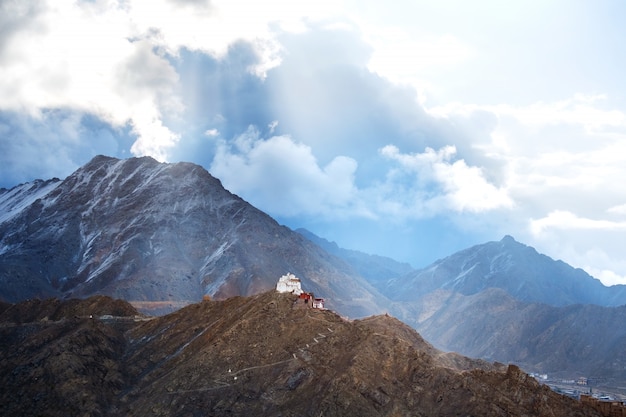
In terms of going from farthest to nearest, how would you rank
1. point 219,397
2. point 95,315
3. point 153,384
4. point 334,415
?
point 95,315 < point 153,384 < point 219,397 < point 334,415

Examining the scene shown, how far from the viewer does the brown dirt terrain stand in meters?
85.1

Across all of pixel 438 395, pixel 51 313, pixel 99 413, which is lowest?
pixel 99 413

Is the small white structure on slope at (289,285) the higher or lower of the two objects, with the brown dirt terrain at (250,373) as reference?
higher

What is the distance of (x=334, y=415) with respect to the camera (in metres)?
83.5

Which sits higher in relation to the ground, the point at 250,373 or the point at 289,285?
the point at 289,285

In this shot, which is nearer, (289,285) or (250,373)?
(250,373)

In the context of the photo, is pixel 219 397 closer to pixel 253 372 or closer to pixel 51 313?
pixel 253 372

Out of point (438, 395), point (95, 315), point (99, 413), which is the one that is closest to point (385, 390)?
point (438, 395)

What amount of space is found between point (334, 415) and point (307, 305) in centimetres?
3237

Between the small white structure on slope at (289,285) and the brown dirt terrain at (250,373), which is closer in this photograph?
the brown dirt terrain at (250,373)

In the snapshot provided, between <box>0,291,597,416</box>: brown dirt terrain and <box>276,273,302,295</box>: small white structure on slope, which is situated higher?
<box>276,273,302,295</box>: small white structure on slope

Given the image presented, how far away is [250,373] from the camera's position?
95250 millimetres

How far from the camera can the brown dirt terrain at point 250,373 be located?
85.1 meters

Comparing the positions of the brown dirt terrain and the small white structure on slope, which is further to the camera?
the small white structure on slope
